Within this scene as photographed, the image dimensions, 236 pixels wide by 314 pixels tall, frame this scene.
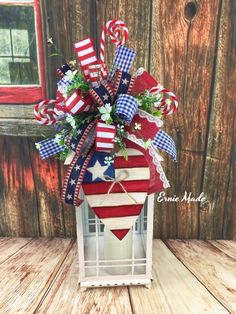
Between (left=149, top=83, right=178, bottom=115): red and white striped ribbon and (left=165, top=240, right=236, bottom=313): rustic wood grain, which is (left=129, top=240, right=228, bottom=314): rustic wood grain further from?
(left=149, top=83, right=178, bottom=115): red and white striped ribbon

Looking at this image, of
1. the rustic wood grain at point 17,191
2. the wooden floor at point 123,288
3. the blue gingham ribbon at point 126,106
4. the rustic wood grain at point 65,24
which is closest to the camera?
the blue gingham ribbon at point 126,106

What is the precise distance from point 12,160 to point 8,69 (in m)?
0.31

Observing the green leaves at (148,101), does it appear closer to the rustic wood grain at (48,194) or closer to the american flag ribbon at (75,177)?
the american flag ribbon at (75,177)

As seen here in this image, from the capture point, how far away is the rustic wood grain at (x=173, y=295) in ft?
2.06

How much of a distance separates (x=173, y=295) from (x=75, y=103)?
0.54 metres

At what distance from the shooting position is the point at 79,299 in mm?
663

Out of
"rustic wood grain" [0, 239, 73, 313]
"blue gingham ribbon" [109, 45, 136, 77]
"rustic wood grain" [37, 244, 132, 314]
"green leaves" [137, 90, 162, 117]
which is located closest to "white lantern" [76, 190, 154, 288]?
"rustic wood grain" [37, 244, 132, 314]

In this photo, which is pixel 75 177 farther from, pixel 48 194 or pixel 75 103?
pixel 48 194

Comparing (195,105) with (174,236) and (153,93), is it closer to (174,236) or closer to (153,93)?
(153,93)

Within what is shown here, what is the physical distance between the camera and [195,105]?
89cm

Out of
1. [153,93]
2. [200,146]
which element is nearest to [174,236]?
[200,146]

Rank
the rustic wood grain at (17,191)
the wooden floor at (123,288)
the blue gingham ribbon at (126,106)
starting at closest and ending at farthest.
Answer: the blue gingham ribbon at (126,106) < the wooden floor at (123,288) < the rustic wood grain at (17,191)

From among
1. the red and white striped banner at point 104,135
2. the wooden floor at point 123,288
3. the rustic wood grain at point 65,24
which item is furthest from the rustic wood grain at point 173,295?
the rustic wood grain at point 65,24

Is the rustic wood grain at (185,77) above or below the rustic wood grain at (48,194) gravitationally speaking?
above
